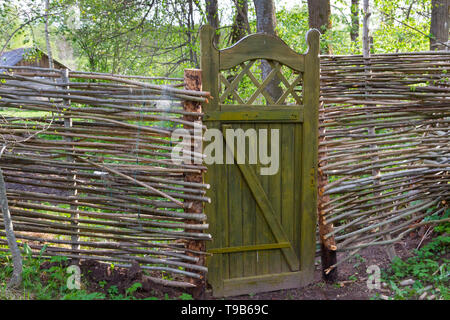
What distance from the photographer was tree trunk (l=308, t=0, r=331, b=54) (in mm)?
5496

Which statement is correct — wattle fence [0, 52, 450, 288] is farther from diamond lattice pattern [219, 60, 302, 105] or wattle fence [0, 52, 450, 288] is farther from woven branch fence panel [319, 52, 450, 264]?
diamond lattice pattern [219, 60, 302, 105]

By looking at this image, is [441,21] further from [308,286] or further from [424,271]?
[308,286]

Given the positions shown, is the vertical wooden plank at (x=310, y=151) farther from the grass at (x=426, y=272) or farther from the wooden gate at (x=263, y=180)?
the grass at (x=426, y=272)

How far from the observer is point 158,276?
10.6 ft

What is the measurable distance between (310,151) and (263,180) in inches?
19.2

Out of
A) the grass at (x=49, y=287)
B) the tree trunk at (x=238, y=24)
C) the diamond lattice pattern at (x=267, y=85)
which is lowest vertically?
the grass at (x=49, y=287)

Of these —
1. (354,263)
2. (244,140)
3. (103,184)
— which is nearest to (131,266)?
(103,184)

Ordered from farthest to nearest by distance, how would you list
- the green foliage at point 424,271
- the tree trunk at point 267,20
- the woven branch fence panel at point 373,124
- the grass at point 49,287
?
the tree trunk at point 267,20, the woven branch fence panel at point 373,124, the green foliage at point 424,271, the grass at point 49,287

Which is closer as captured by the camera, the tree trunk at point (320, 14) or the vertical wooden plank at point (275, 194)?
the vertical wooden plank at point (275, 194)

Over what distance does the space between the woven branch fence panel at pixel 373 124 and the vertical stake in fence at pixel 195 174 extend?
3.74ft

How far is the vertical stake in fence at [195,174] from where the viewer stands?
289 cm

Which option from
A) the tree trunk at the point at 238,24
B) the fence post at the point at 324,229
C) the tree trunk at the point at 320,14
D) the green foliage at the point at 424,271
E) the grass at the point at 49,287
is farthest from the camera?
the tree trunk at the point at 238,24

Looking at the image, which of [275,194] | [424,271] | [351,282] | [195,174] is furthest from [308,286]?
[195,174]

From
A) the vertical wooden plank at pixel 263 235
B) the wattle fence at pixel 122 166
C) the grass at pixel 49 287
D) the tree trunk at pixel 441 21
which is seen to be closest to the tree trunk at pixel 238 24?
the tree trunk at pixel 441 21
